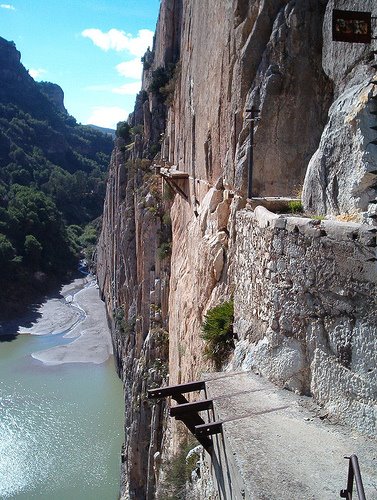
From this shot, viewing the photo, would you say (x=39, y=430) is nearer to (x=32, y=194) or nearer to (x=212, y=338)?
(x=212, y=338)

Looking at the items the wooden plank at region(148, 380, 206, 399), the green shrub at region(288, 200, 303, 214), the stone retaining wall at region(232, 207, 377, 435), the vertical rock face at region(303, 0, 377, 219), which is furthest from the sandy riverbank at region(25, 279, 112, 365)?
the vertical rock face at region(303, 0, 377, 219)

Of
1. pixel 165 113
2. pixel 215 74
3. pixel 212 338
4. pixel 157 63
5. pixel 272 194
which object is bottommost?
pixel 212 338

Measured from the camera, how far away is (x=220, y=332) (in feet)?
23.7

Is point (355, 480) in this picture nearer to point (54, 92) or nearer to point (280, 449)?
point (280, 449)

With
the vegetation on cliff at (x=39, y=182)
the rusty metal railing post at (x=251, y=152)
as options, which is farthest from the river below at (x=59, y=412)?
the rusty metal railing post at (x=251, y=152)

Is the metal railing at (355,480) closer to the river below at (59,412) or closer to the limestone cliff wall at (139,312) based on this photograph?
the limestone cliff wall at (139,312)

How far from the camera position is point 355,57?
19.7 feet

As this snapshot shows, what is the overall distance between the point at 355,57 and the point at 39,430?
1996 centimetres

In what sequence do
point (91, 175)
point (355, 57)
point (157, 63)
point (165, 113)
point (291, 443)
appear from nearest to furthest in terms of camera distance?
point (291, 443), point (355, 57), point (165, 113), point (157, 63), point (91, 175)

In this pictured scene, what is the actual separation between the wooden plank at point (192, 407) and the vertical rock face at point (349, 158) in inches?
92.2

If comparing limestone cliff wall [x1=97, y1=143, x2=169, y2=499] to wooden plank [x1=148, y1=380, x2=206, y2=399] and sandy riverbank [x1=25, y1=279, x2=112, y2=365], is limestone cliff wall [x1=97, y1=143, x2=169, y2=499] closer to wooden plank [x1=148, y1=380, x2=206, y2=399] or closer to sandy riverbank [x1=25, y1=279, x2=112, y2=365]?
sandy riverbank [x1=25, y1=279, x2=112, y2=365]

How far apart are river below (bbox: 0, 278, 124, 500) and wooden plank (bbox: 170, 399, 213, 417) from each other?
14.7 meters

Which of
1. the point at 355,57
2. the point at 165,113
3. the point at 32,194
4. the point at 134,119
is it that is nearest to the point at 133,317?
the point at 165,113

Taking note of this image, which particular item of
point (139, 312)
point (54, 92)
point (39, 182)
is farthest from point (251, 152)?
point (54, 92)
